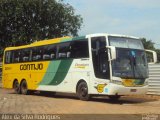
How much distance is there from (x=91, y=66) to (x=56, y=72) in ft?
12.0

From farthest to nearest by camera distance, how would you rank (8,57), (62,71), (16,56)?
(8,57)
(16,56)
(62,71)

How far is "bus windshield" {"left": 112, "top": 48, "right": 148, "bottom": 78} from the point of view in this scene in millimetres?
19766

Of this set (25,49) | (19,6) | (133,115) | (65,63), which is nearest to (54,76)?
(65,63)

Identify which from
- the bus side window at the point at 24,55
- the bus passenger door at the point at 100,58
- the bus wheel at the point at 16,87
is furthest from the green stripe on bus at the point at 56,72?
the bus wheel at the point at 16,87

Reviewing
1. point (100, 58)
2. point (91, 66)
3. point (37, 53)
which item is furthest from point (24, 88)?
point (100, 58)

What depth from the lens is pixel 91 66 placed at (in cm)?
2089

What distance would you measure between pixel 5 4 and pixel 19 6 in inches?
55.1

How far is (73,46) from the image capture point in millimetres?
22484

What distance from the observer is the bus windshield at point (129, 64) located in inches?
778

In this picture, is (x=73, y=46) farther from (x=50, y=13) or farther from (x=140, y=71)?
(x=50, y=13)

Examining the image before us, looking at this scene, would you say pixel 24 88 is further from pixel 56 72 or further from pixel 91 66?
pixel 91 66

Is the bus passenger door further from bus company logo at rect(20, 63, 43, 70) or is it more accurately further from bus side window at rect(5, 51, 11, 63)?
bus side window at rect(5, 51, 11, 63)

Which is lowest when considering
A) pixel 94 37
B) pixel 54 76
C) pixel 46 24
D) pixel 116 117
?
pixel 116 117

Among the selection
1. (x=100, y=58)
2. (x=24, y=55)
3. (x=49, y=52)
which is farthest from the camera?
(x=24, y=55)
